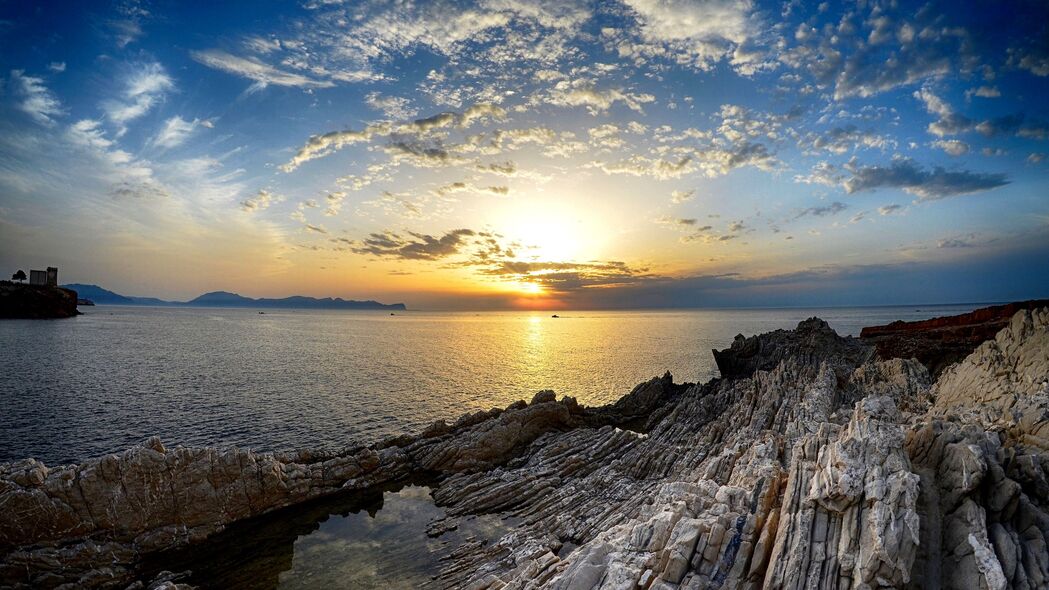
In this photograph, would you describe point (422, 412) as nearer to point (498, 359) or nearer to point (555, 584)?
point (555, 584)

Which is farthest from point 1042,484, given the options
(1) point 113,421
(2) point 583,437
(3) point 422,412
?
(1) point 113,421

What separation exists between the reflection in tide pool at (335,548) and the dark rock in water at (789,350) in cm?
6407

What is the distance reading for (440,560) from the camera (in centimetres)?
2628

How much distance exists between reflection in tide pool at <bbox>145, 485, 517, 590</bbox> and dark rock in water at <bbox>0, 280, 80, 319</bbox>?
237 metres

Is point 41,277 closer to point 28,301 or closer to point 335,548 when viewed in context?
point 28,301

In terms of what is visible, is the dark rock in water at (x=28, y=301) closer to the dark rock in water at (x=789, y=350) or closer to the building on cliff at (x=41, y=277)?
the building on cliff at (x=41, y=277)

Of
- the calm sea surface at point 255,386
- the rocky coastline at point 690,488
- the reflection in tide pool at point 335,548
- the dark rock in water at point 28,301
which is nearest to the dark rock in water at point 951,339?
the rocky coastline at point 690,488

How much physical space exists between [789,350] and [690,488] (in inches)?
2847

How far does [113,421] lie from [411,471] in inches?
1486

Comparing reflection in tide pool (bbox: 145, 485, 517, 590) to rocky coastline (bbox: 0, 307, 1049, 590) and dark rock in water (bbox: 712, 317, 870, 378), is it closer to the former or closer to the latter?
rocky coastline (bbox: 0, 307, 1049, 590)

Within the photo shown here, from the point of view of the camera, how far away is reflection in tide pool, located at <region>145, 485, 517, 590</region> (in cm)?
2505

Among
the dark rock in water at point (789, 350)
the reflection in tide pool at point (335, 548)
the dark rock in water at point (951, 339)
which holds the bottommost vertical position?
the reflection in tide pool at point (335, 548)

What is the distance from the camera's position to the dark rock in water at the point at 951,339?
51062 millimetres

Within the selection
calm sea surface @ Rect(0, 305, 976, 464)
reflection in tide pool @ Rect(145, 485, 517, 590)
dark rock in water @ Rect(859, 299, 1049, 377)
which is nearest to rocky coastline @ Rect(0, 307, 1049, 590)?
reflection in tide pool @ Rect(145, 485, 517, 590)
